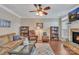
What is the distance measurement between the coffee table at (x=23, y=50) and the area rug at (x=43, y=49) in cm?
10

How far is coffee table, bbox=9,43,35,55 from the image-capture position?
2623 millimetres

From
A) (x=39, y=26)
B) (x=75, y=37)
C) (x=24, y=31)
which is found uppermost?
(x=39, y=26)

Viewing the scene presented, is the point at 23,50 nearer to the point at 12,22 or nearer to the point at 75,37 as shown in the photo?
the point at 12,22

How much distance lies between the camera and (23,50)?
2.67 meters

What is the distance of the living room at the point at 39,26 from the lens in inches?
103

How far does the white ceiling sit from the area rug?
62cm

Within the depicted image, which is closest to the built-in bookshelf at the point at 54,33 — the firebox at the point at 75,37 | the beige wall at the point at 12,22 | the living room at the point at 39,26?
the living room at the point at 39,26

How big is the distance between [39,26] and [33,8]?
0.41 metres

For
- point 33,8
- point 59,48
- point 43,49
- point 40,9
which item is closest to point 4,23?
point 33,8

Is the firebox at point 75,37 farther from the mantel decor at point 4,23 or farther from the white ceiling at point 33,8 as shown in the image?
the mantel decor at point 4,23

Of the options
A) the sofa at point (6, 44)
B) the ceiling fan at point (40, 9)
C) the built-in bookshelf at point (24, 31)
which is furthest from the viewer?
the built-in bookshelf at point (24, 31)

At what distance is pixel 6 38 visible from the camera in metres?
2.62
